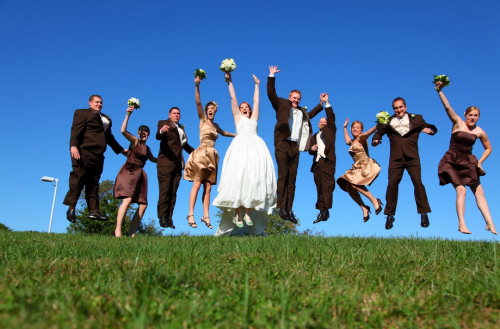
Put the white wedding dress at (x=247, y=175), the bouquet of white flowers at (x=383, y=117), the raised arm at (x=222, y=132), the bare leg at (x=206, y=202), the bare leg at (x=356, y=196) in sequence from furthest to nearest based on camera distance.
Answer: the bare leg at (x=356, y=196), the raised arm at (x=222, y=132), the bare leg at (x=206, y=202), the bouquet of white flowers at (x=383, y=117), the white wedding dress at (x=247, y=175)

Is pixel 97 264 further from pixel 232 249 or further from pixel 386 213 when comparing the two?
pixel 386 213

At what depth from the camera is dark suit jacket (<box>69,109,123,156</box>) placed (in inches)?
374

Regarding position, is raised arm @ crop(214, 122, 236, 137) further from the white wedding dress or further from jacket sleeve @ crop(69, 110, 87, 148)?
jacket sleeve @ crop(69, 110, 87, 148)

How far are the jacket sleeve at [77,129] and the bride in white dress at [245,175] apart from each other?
3.35 m

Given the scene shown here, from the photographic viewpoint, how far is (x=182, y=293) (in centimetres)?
280

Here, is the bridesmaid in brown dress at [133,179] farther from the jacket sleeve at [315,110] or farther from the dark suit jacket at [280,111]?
the jacket sleeve at [315,110]

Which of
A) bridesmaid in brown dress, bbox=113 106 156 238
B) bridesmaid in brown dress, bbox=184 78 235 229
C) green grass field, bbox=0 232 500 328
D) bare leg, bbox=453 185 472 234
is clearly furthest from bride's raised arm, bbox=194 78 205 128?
green grass field, bbox=0 232 500 328

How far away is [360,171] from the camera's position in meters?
11.0

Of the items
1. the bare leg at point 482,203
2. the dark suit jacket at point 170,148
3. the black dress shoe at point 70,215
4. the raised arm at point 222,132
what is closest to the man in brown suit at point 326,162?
the raised arm at point 222,132

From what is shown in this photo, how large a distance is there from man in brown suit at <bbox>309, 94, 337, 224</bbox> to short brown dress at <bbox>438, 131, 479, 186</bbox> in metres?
2.69

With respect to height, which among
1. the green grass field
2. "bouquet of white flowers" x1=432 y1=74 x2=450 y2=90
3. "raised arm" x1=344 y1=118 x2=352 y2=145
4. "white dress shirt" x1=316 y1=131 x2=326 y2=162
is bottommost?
the green grass field

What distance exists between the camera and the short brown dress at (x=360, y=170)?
10828 millimetres

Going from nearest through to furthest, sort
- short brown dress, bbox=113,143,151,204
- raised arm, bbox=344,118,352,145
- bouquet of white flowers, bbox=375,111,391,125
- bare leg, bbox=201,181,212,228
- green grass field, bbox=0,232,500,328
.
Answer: green grass field, bbox=0,232,500,328, short brown dress, bbox=113,143,151,204, bouquet of white flowers, bbox=375,111,391,125, bare leg, bbox=201,181,212,228, raised arm, bbox=344,118,352,145

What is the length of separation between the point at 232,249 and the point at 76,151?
222 inches
